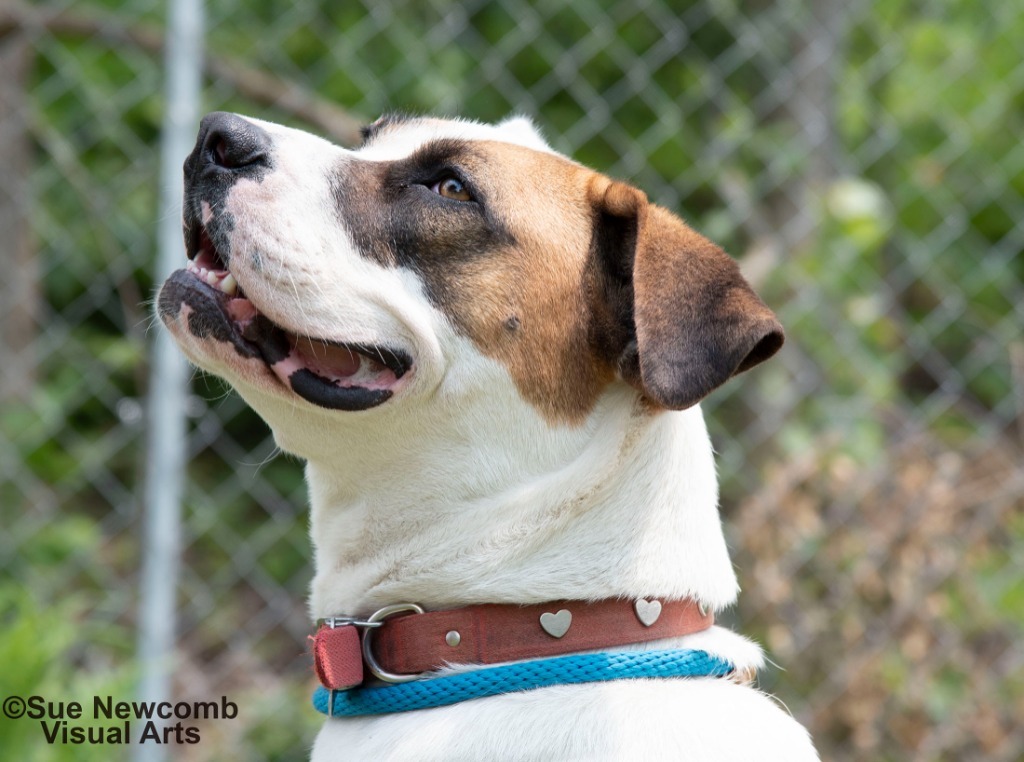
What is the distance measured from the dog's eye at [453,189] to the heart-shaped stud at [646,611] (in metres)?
0.90

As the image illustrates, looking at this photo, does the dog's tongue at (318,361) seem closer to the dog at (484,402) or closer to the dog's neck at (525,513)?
the dog at (484,402)

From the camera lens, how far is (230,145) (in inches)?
93.7

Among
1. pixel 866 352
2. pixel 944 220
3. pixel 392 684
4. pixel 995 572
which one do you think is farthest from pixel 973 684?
pixel 392 684

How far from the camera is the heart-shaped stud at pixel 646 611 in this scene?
231 centimetres

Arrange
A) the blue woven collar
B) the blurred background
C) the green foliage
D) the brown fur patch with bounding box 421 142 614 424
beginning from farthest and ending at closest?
the blurred background → the green foliage → the brown fur patch with bounding box 421 142 614 424 → the blue woven collar

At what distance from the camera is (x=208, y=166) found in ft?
7.88

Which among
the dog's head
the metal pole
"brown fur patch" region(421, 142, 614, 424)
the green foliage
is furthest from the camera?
the metal pole

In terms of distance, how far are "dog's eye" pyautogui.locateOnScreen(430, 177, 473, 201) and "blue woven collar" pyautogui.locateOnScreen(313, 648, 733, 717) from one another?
0.97 metres

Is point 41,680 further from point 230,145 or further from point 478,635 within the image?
point 230,145

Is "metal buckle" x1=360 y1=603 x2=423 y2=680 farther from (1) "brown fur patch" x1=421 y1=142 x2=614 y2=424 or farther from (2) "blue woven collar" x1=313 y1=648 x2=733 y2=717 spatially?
(1) "brown fur patch" x1=421 y1=142 x2=614 y2=424

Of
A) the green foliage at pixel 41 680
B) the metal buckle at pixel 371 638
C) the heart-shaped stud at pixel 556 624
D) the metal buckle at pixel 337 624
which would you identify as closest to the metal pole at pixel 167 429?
the green foliage at pixel 41 680

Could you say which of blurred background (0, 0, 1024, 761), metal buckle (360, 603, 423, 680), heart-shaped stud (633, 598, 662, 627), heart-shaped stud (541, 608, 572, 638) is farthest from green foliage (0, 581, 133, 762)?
heart-shaped stud (633, 598, 662, 627)

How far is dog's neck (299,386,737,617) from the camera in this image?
237 cm

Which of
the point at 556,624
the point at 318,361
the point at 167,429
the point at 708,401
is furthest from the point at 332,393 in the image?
the point at 708,401
